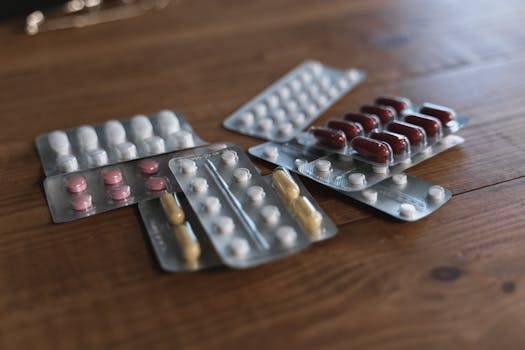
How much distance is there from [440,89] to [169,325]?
483 mm

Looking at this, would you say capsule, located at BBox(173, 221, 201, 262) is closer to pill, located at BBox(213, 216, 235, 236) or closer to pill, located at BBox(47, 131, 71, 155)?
pill, located at BBox(213, 216, 235, 236)

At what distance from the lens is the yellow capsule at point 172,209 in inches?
20.1

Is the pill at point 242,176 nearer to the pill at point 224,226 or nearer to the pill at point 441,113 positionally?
the pill at point 224,226

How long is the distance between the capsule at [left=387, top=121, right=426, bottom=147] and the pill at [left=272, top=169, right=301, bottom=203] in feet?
0.40

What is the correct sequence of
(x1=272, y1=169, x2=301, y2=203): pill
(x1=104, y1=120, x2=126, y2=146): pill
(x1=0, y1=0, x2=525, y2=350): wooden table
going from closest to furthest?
(x1=0, y1=0, x2=525, y2=350): wooden table
(x1=272, y1=169, x2=301, y2=203): pill
(x1=104, y1=120, x2=126, y2=146): pill

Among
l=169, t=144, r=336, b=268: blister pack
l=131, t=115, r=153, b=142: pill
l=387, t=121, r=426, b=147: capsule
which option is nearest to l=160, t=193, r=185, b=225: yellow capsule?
l=169, t=144, r=336, b=268: blister pack

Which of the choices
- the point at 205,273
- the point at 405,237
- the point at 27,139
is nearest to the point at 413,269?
the point at 405,237

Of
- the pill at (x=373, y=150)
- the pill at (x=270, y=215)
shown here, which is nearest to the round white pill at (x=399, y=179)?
the pill at (x=373, y=150)

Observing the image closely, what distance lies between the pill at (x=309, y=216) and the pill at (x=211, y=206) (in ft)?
0.22

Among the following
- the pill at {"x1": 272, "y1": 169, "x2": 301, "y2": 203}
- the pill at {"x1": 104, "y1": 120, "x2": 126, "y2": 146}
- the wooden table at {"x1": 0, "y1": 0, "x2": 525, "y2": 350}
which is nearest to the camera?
the wooden table at {"x1": 0, "y1": 0, "x2": 525, "y2": 350}

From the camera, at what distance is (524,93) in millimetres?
734

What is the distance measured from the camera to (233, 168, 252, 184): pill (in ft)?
1.79

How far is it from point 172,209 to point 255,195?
7 cm

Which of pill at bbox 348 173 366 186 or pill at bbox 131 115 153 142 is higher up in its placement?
pill at bbox 131 115 153 142
